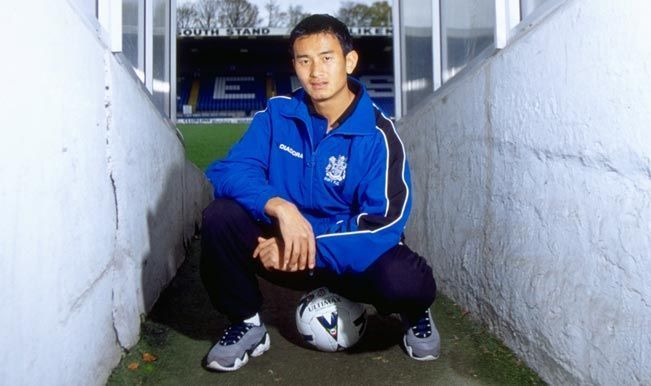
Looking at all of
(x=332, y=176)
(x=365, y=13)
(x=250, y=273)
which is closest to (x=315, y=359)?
(x=250, y=273)

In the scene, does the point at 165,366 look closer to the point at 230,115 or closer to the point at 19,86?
the point at 19,86

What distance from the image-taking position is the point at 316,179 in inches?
106

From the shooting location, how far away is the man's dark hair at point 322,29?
2777 millimetres

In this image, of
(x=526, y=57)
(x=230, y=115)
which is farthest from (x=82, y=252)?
(x=230, y=115)

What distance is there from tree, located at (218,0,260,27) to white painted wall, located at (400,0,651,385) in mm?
36295

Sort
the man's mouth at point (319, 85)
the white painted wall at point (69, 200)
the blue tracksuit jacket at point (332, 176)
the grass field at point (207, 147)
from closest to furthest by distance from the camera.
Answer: the white painted wall at point (69, 200) → the blue tracksuit jacket at point (332, 176) → the man's mouth at point (319, 85) → the grass field at point (207, 147)

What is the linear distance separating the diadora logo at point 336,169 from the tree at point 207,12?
117 feet

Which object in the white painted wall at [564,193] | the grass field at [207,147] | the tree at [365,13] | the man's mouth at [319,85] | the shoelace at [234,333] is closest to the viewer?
the white painted wall at [564,193]

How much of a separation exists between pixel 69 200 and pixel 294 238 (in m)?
0.73

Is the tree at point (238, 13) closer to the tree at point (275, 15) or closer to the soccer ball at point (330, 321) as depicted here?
the tree at point (275, 15)

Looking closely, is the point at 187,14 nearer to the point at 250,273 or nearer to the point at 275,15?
the point at 275,15

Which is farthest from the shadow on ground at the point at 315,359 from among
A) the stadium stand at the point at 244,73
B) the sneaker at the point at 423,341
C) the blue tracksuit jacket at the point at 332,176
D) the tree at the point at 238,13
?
the tree at the point at 238,13


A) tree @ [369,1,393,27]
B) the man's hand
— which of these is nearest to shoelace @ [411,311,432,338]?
the man's hand

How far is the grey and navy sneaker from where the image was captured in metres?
2.59
